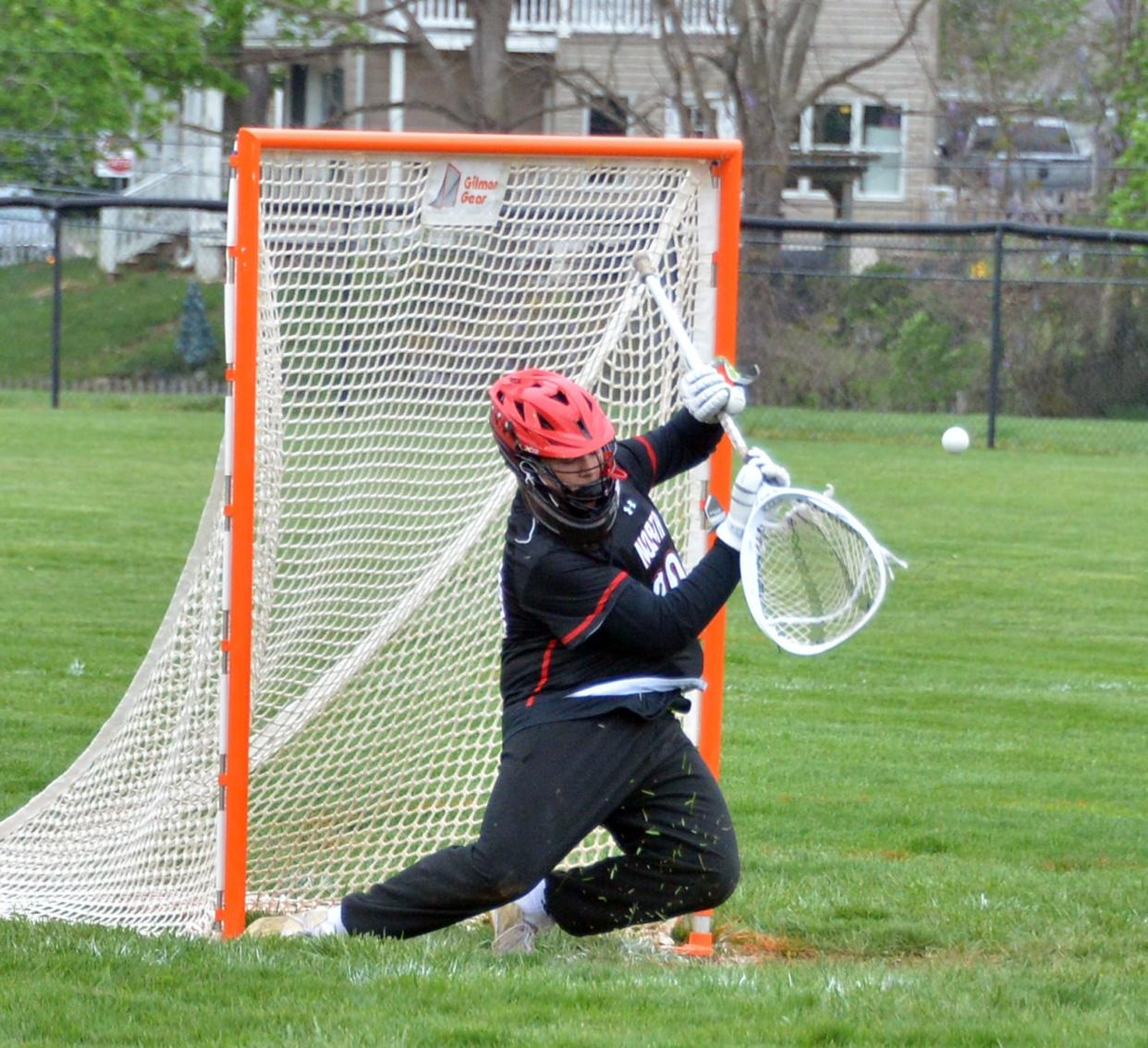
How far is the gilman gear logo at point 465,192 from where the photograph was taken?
520 cm

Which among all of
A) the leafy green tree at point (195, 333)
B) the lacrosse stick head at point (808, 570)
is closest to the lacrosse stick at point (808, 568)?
the lacrosse stick head at point (808, 570)

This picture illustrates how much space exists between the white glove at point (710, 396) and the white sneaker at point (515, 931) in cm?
146

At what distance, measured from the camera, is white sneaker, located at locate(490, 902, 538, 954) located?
5012 mm

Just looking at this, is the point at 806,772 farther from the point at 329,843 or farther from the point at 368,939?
the point at 368,939

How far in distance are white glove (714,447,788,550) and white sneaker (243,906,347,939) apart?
59.2 inches

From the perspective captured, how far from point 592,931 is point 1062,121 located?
33.8m

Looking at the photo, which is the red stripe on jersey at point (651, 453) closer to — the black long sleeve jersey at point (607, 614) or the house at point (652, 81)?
the black long sleeve jersey at point (607, 614)

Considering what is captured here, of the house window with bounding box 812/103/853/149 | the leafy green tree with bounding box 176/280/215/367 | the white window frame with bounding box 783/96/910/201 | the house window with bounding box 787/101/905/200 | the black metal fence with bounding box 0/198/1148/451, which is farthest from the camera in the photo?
the house window with bounding box 812/103/853/149

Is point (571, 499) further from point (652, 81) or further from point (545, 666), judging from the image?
point (652, 81)

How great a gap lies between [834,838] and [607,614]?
2.59 meters

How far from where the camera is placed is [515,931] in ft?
16.5

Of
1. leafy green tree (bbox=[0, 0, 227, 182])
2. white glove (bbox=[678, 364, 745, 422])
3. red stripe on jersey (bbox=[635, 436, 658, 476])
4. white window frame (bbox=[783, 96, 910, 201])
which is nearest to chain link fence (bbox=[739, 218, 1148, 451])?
leafy green tree (bbox=[0, 0, 227, 182])

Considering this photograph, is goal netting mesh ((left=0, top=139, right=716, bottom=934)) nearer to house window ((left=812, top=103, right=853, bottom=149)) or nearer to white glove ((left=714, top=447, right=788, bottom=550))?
white glove ((left=714, top=447, right=788, bottom=550))

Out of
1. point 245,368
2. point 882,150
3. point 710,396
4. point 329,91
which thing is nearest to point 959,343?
point 882,150
